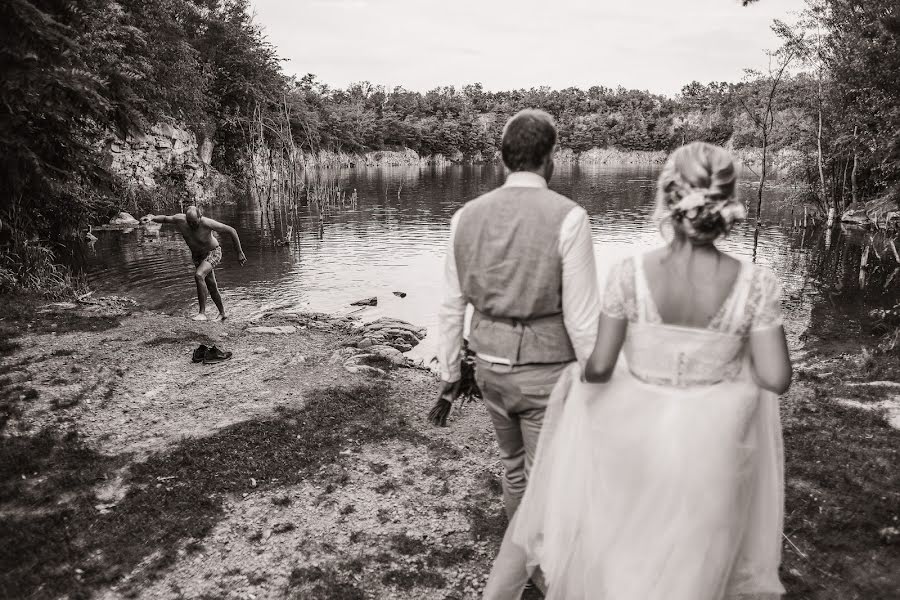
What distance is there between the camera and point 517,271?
2641 millimetres

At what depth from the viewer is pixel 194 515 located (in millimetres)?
4375

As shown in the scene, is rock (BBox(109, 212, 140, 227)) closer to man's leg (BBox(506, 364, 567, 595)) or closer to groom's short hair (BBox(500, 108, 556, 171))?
groom's short hair (BBox(500, 108, 556, 171))

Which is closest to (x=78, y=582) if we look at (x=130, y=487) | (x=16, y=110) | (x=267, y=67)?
(x=130, y=487)

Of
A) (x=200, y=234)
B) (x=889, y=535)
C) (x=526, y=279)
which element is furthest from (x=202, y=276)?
(x=889, y=535)

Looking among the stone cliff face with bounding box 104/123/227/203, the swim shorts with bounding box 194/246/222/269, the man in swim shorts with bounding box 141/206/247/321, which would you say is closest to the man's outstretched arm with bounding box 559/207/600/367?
the man in swim shorts with bounding box 141/206/247/321

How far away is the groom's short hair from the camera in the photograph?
2.69 m

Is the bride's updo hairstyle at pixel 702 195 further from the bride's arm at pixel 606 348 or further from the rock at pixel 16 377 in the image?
the rock at pixel 16 377

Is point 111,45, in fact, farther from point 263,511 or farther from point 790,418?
point 790,418

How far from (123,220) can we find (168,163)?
958 cm

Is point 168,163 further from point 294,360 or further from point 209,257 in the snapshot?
point 294,360

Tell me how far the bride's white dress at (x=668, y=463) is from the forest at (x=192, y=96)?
29.0 feet

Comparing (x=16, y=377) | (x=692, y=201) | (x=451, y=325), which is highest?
(x=692, y=201)

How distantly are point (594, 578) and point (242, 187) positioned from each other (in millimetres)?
46165

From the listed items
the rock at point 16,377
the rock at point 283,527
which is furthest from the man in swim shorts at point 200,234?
the rock at point 283,527
